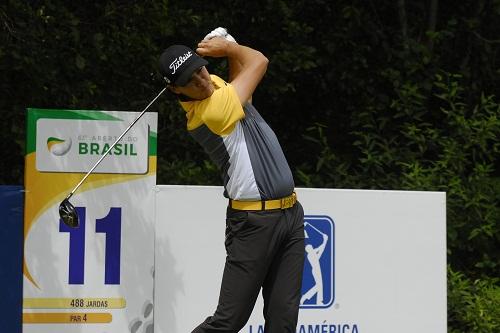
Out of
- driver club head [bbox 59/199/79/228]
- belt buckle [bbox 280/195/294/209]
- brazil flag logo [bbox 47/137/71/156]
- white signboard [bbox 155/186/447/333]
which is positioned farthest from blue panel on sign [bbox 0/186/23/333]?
belt buckle [bbox 280/195/294/209]

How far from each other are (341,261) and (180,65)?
1.85 metres

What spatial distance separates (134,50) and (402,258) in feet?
10.2

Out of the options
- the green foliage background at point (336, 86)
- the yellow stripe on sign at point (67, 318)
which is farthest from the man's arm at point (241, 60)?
the green foliage background at point (336, 86)

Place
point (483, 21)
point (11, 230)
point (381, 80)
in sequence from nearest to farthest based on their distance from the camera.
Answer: point (11, 230), point (381, 80), point (483, 21)

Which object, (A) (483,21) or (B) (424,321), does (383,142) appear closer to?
(A) (483,21)

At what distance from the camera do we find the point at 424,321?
19.1 feet

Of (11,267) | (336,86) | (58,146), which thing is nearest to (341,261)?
(58,146)

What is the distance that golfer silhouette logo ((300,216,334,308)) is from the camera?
5637 mm

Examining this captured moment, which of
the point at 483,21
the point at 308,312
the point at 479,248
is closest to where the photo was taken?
the point at 308,312

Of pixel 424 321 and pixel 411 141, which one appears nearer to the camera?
pixel 424 321

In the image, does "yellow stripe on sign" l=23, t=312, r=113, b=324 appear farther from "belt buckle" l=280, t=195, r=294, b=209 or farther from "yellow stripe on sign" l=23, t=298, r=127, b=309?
"belt buckle" l=280, t=195, r=294, b=209

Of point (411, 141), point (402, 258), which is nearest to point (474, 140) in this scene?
point (411, 141)

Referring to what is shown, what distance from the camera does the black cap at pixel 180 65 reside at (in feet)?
14.2

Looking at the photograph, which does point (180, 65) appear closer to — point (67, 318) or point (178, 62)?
point (178, 62)
